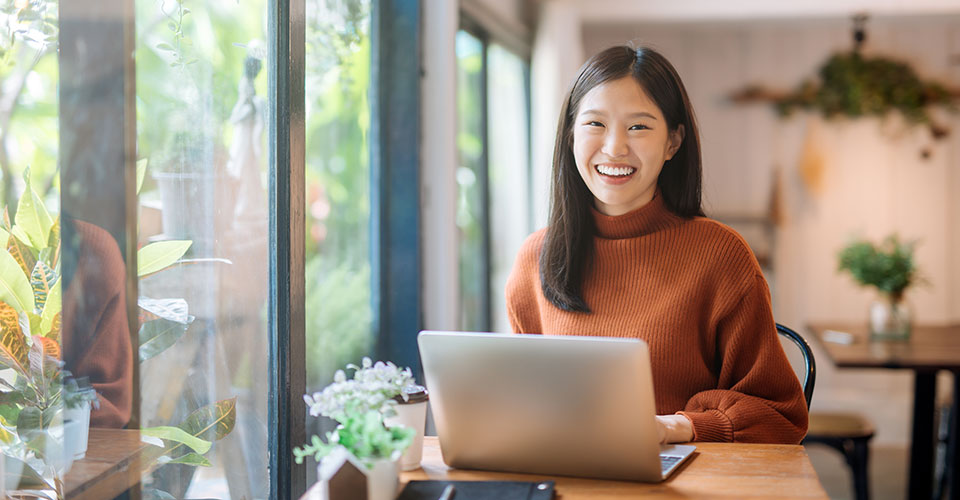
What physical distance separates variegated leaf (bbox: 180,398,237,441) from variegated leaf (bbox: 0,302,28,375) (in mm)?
339

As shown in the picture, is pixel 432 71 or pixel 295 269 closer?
pixel 295 269

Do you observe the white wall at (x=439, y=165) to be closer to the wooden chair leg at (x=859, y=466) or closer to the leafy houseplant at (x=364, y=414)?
the wooden chair leg at (x=859, y=466)

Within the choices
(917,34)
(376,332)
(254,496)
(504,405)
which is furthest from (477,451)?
(917,34)

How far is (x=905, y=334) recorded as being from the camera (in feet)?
11.3

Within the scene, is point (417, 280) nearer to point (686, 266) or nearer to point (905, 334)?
point (686, 266)

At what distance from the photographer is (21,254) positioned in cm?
117

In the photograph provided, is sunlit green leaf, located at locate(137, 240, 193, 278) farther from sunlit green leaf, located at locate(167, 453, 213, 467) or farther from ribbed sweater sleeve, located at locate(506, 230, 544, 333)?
ribbed sweater sleeve, located at locate(506, 230, 544, 333)

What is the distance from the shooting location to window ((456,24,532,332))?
3.63m

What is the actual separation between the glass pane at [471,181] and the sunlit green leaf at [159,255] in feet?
6.95

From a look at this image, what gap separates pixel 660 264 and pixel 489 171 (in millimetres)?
2416

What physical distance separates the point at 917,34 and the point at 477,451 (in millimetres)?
4500

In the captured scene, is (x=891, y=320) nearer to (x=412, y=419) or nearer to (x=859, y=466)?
(x=859, y=466)

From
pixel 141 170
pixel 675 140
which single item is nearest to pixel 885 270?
pixel 675 140

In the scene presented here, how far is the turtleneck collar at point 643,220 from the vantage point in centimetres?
157
